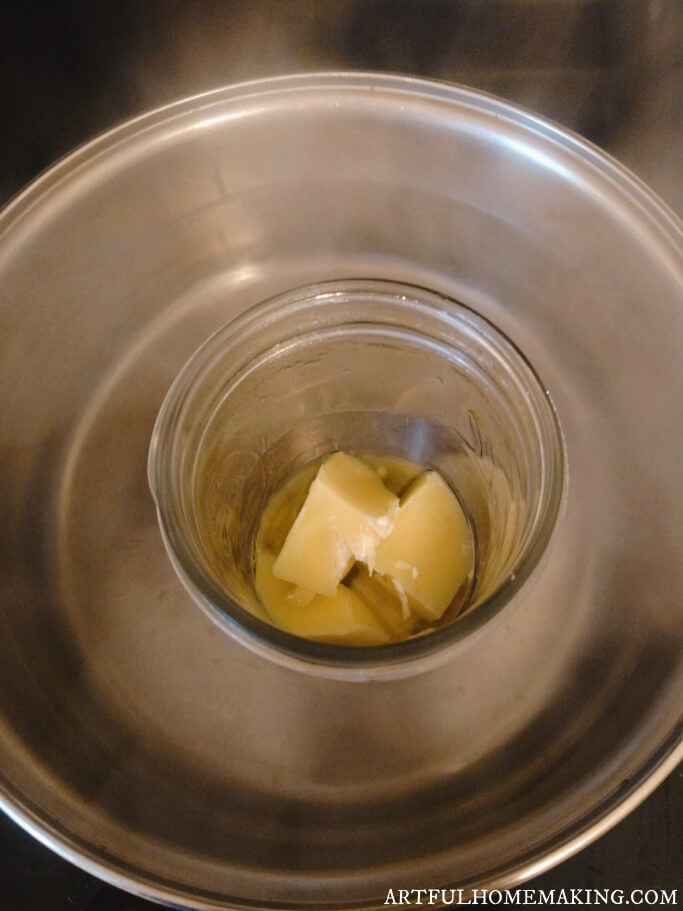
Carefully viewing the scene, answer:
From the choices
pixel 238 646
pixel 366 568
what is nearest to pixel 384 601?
pixel 366 568

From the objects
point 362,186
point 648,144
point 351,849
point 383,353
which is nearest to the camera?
point 351,849

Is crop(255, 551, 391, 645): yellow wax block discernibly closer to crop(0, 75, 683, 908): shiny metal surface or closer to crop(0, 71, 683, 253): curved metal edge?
crop(0, 75, 683, 908): shiny metal surface

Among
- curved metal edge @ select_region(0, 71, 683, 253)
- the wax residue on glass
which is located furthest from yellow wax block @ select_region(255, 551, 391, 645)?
curved metal edge @ select_region(0, 71, 683, 253)

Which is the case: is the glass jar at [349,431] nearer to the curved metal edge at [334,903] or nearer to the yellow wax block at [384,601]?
the yellow wax block at [384,601]

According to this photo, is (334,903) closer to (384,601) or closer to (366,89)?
(384,601)

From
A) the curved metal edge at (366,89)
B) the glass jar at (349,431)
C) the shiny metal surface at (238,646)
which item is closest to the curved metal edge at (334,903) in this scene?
the shiny metal surface at (238,646)

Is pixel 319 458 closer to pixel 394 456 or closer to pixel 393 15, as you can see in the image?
pixel 394 456

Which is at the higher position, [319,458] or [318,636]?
[319,458]

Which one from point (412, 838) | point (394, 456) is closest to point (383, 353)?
point (394, 456)
